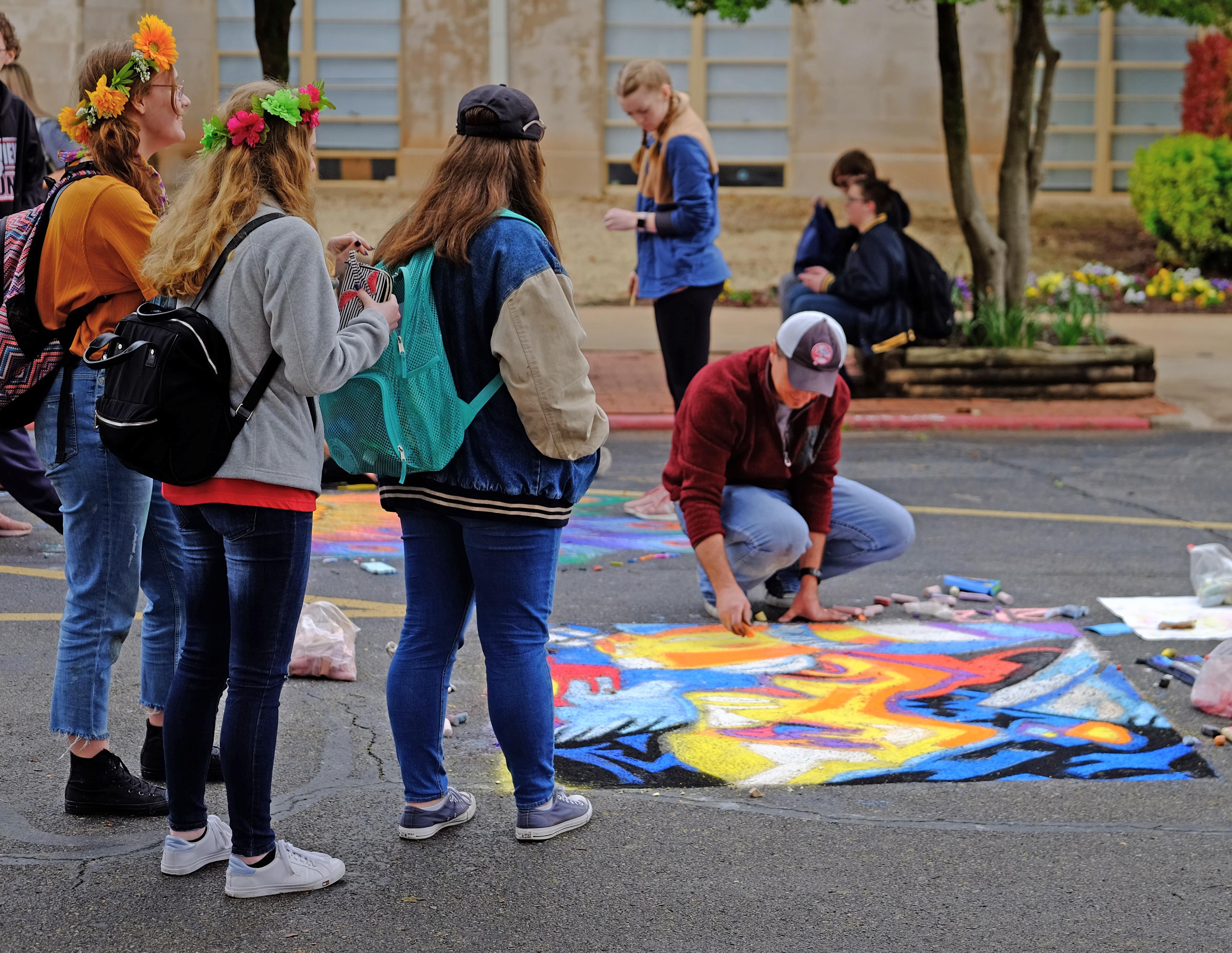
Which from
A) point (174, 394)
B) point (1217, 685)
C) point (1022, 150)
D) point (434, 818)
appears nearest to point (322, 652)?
point (434, 818)

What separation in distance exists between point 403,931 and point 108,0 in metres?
16.8

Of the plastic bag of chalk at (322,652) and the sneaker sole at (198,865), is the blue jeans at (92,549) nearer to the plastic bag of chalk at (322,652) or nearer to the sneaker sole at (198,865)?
the sneaker sole at (198,865)

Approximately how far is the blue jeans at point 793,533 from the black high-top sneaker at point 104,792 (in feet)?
7.15

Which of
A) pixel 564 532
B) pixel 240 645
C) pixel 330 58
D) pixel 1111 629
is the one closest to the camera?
pixel 240 645

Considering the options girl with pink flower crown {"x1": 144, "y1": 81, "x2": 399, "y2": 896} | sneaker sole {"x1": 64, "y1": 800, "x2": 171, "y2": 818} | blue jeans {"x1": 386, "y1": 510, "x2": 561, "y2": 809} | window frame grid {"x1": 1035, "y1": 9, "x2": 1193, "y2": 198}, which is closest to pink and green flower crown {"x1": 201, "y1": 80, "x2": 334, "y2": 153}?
girl with pink flower crown {"x1": 144, "y1": 81, "x2": 399, "y2": 896}

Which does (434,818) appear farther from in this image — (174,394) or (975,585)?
(975,585)

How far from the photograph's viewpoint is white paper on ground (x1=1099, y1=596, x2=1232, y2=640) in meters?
5.51

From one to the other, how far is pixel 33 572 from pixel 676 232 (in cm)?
347

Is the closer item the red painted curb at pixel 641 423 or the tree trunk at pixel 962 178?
the red painted curb at pixel 641 423

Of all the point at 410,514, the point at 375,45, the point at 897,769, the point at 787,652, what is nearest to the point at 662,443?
the point at 787,652

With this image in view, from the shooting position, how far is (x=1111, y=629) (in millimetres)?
5582

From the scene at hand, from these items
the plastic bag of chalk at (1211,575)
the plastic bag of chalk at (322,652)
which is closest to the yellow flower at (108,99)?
the plastic bag of chalk at (322,652)

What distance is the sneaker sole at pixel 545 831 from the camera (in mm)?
3662

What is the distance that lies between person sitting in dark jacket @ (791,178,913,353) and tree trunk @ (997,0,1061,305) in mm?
1987
